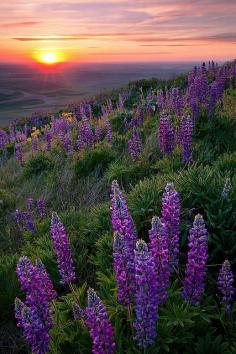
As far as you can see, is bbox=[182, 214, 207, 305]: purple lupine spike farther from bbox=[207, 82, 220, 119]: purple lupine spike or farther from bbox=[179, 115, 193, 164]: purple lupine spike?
bbox=[207, 82, 220, 119]: purple lupine spike

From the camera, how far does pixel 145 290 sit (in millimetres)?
2787

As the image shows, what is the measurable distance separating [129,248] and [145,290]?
39 centimetres

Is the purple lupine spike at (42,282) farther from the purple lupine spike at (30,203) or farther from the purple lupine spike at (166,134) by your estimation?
the purple lupine spike at (30,203)

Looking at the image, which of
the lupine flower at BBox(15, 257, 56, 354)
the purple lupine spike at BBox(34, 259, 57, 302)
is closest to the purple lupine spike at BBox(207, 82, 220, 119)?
the purple lupine spike at BBox(34, 259, 57, 302)

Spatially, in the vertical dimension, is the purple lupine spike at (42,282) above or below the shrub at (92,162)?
above

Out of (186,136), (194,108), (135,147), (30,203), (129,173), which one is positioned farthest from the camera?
(194,108)

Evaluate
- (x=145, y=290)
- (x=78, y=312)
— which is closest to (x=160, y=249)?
(x=145, y=290)

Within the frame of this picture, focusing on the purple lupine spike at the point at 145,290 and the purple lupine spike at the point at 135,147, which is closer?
the purple lupine spike at the point at 145,290

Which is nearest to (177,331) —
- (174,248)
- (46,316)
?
(174,248)

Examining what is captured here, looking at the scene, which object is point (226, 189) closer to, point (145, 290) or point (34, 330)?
point (145, 290)

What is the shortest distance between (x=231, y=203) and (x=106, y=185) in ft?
13.5

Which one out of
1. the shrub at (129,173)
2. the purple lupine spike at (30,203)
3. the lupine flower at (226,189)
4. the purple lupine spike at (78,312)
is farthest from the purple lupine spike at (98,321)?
the shrub at (129,173)

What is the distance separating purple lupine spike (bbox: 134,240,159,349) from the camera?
8.97 feet

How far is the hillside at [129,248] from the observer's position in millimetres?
3066
